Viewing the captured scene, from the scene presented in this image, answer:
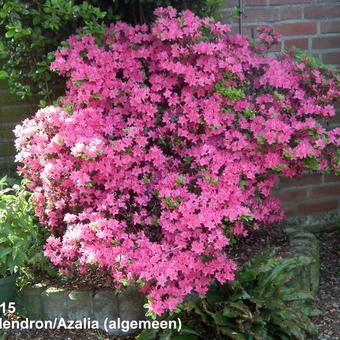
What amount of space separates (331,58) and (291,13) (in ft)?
1.35

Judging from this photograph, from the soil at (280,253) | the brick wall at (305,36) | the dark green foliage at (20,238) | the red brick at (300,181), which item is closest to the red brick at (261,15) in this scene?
the brick wall at (305,36)

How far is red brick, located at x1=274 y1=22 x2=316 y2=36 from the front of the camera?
3650 mm

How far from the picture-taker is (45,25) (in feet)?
9.84

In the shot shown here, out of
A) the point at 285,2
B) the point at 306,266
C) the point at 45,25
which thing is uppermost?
the point at 285,2

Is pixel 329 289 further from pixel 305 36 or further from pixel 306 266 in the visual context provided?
pixel 305 36

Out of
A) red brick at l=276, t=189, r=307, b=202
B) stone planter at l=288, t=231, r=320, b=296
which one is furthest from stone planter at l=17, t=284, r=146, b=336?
red brick at l=276, t=189, r=307, b=202

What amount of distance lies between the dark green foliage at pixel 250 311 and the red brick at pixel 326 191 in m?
1.16

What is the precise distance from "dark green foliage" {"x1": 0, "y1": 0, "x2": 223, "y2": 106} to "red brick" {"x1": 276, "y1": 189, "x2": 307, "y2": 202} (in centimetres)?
131

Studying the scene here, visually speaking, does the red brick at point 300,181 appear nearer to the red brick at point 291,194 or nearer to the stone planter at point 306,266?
the red brick at point 291,194

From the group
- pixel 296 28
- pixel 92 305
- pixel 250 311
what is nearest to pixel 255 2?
→ pixel 296 28

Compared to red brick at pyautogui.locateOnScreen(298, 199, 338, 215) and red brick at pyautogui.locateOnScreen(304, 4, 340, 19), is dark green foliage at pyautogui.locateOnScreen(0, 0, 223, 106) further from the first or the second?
red brick at pyautogui.locateOnScreen(298, 199, 338, 215)

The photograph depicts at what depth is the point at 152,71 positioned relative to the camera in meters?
2.92

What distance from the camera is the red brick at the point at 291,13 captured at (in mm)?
3639

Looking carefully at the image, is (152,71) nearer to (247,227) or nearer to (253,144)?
(253,144)
